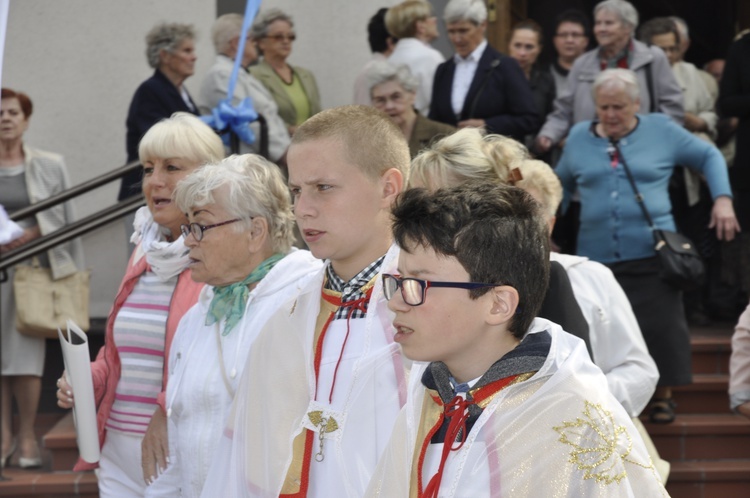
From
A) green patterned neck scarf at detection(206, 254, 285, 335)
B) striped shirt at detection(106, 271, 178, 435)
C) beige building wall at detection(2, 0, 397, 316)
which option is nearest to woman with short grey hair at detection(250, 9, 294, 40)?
beige building wall at detection(2, 0, 397, 316)

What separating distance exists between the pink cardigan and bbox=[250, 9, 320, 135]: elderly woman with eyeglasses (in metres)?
3.22

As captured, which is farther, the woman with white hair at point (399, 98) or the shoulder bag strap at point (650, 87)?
the shoulder bag strap at point (650, 87)

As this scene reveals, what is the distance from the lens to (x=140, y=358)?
14.2 ft

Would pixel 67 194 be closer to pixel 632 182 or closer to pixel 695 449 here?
pixel 632 182

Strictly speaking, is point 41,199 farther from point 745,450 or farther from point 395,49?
point 745,450

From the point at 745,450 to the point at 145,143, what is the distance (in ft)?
13.6

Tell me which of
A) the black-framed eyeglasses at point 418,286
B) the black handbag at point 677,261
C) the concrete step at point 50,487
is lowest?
the concrete step at point 50,487

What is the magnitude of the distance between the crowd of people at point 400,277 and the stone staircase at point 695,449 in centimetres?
15

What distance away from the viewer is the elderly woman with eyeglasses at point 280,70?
7.55m

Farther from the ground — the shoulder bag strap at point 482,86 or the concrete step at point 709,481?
the shoulder bag strap at point 482,86

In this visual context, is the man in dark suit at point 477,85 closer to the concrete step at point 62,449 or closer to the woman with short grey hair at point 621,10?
the woman with short grey hair at point 621,10

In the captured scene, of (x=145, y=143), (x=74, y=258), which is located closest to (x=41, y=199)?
(x=74, y=258)

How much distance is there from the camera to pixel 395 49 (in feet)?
25.7

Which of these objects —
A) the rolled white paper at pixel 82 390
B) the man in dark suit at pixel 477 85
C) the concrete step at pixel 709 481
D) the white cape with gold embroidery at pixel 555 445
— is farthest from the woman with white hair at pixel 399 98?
the white cape with gold embroidery at pixel 555 445
